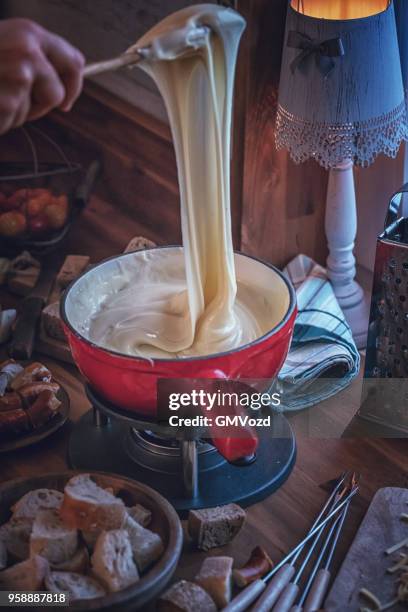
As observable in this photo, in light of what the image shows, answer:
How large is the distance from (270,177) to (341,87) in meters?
0.34

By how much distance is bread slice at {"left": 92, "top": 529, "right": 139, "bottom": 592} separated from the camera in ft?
4.06

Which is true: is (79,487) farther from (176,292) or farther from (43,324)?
(43,324)

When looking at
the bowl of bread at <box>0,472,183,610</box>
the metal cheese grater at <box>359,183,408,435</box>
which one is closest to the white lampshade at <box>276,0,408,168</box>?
the metal cheese grater at <box>359,183,408,435</box>

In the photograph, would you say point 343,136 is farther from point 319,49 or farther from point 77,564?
point 77,564

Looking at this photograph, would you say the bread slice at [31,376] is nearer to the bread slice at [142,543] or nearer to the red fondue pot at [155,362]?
the red fondue pot at [155,362]

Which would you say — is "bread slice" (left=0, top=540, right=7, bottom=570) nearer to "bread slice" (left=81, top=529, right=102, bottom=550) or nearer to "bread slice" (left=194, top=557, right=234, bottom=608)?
"bread slice" (left=81, top=529, right=102, bottom=550)

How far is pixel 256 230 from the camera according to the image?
2066 mm

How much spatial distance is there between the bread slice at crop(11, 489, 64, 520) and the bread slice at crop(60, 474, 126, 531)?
0.18ft

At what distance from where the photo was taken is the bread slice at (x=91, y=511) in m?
1.31

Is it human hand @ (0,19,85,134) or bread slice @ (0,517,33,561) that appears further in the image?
bread slice @ (0,517,33,561)

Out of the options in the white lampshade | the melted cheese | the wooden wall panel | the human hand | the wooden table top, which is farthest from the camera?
the wooden wall panel

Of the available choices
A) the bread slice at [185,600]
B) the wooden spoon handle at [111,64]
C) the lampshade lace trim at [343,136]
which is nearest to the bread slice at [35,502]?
the bread slice at [185,600]

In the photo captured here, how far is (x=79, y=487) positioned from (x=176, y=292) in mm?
431

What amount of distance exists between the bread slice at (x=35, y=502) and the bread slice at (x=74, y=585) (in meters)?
0.12
